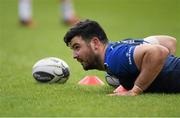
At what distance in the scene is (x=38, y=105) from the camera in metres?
8.70

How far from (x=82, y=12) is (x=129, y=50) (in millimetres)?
19473

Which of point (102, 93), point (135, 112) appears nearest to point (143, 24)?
point (102, 93)

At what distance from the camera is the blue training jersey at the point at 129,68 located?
921 cm

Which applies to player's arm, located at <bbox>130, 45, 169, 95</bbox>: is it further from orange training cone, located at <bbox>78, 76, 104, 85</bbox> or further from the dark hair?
orange training cone, located at <bbox>78, 76, 104, 85</bbox>

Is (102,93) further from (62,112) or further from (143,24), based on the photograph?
(143,24)

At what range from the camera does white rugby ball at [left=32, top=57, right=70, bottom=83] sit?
10742 mm

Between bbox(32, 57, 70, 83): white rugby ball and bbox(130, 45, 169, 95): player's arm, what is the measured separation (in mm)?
1864

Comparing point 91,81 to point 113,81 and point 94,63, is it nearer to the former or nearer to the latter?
point 113,81

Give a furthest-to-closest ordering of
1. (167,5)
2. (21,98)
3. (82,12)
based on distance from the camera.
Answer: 1. (167,5)
2. (82,12)
3. (21,98)

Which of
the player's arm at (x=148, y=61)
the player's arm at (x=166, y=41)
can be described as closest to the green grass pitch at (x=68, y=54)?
the player's arm at (x=148, y=61)

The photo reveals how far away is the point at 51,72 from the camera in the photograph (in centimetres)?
1071

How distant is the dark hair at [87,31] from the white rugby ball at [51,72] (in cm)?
135

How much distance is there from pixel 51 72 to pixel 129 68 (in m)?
1.82

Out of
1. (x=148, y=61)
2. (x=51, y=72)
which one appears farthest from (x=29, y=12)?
(x=148, y=61)
